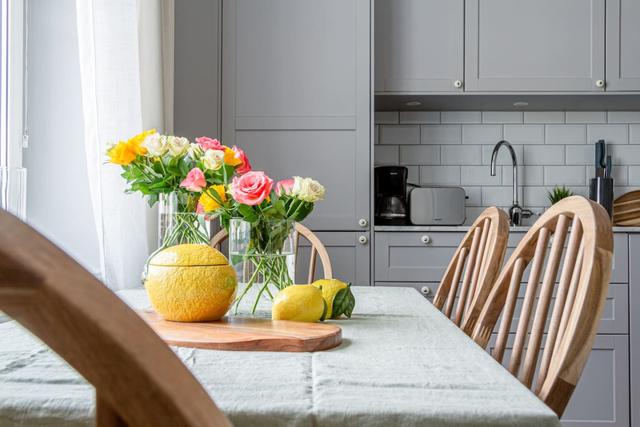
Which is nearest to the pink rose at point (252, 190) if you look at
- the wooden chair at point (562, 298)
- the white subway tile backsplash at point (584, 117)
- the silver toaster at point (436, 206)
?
the wooden chair at point (562, 298)

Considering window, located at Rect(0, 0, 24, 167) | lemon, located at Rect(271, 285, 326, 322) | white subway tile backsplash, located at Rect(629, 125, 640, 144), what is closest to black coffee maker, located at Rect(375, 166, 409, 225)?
white subway tile backsplash, located at Rect(629, 125, 640, 144)

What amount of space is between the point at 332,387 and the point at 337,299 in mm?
479

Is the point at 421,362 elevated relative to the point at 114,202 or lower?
lower

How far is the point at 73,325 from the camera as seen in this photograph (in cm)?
22

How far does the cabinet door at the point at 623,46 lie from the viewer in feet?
9.68

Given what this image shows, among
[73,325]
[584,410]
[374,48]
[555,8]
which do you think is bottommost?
[584,410]

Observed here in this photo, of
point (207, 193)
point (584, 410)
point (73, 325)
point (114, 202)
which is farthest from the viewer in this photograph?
point (584, 410)

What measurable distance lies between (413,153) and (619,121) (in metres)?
1.02

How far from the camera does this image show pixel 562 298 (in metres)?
1.01

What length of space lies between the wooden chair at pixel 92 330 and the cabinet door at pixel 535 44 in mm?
2876

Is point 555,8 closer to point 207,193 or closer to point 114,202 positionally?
point 114,202

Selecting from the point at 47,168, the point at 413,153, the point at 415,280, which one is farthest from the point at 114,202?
the point at 413,153

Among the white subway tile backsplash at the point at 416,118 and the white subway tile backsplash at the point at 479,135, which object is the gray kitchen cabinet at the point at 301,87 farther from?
the white subway tile backsplash at the point at 479,135

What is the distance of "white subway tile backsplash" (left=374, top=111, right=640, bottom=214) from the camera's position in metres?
3.31
